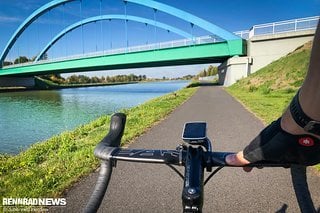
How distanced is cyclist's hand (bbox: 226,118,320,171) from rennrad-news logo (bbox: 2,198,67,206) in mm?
2882

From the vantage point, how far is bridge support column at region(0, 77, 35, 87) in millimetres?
64250

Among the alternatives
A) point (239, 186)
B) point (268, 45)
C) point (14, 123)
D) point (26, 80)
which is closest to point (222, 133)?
point (239, 186)

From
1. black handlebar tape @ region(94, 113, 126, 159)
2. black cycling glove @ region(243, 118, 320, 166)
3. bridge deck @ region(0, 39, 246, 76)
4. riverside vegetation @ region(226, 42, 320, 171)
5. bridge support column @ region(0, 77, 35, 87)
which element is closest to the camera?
black cycling glove @ region(243, 118, 320, 166)

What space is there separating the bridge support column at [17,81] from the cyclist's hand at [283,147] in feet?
235

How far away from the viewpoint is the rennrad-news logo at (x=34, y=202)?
3.35m

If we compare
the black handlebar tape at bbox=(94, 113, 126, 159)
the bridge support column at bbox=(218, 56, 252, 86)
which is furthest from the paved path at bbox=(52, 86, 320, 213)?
the bridge support column at bbox=(218, 56, 252, 86)

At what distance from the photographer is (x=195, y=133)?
1207 millimetres

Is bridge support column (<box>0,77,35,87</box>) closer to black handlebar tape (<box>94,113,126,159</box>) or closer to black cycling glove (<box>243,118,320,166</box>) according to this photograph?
black handlebar tape (<box>94,113,126,159</box>)

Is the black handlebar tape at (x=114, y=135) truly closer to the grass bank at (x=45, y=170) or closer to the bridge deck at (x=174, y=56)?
the grass bank at (x=45, y=170)

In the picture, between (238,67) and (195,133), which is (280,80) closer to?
(238,67)

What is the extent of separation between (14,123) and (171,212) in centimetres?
1262

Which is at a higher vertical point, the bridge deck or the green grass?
the bridge deck

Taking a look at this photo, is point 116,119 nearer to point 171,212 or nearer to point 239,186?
point 171,212

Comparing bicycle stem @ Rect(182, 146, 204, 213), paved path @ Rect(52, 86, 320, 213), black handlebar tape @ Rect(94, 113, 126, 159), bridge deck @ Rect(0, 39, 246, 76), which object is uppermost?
bridge deck @ Rect(0, 39, 246, 76)
